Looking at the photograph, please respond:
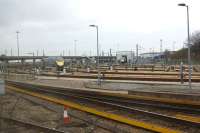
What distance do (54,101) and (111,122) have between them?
942cm

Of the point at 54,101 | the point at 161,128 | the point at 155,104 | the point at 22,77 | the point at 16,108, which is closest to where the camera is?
the point at 161,128

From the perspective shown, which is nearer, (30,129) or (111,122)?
(30,129)

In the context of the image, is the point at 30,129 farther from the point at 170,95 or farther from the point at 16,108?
the point at 170,95

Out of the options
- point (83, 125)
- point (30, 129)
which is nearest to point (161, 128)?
point (83, 125)

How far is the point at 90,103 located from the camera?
21.1 meters

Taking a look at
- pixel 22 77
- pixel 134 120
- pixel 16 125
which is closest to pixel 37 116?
pixel 16 125

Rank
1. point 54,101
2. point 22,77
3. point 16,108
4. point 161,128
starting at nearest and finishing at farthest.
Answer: point 161,128 → point 16,108 → point 54,101 → point 22,77

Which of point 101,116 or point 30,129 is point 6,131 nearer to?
point 30,129

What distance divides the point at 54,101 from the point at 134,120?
385 inches

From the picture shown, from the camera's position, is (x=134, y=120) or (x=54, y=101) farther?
(x=54, y=101)

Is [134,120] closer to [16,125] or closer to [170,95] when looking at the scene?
[16,125]

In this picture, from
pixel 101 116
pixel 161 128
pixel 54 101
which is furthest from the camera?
pixel 54 101

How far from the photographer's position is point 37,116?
16.6 m

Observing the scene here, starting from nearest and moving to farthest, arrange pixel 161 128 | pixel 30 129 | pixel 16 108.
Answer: pixel 161 128, pixel 30 129, pixel 16 108
